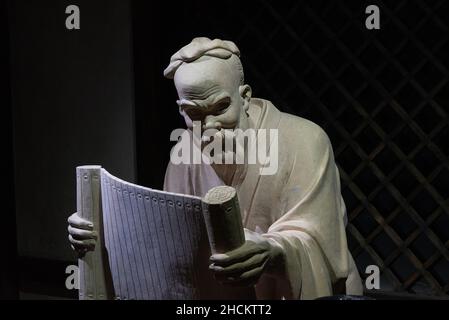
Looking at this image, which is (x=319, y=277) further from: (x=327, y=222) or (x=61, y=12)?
(x=61, y=12)

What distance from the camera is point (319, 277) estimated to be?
167cm

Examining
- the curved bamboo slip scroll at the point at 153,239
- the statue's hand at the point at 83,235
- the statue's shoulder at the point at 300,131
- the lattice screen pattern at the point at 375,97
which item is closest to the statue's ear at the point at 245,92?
the statue's shoulder at the point at 300,131

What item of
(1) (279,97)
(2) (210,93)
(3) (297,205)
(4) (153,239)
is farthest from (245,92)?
(1) (279,97)

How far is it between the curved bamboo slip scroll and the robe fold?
0.43ft

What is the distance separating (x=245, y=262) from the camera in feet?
4.89

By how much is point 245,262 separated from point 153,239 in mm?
205

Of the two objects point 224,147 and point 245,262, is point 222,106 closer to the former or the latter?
point 224,147

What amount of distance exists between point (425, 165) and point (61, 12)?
1.58m

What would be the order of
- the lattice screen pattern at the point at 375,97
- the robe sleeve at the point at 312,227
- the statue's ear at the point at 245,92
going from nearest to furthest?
the robe sleeve at the point at 312,227 → the statue's ear at the point at 245,92 → the lattice screen pattern at the point at 375,97

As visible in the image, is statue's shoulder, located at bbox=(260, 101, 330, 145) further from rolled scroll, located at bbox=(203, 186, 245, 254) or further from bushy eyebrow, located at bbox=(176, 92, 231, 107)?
rolled scroll, located at bbox=(203, 186, 245, 254)

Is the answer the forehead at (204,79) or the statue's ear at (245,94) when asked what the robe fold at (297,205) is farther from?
the forehead at (204,79)


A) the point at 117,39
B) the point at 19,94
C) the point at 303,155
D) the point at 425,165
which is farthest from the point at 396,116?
the point at 19,94

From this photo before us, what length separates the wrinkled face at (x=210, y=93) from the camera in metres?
1.67

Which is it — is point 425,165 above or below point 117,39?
below
